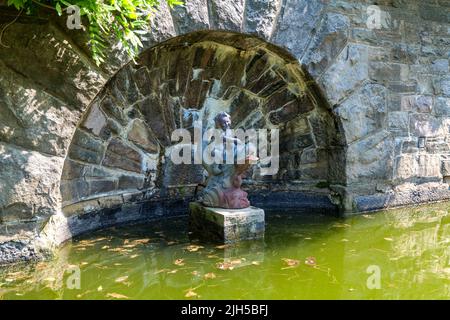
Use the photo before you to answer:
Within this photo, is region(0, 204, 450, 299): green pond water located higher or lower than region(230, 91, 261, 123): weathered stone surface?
lower

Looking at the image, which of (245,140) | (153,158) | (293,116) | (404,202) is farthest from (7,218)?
(404,202)

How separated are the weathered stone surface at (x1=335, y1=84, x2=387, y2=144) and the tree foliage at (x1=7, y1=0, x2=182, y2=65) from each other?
76.4 inches

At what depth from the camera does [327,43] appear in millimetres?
3949

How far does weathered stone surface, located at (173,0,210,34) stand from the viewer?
3254mm

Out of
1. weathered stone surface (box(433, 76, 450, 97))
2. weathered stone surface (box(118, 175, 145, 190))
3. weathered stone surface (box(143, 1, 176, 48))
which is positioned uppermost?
weathered stone surface (box(143, 1, 176, 48))

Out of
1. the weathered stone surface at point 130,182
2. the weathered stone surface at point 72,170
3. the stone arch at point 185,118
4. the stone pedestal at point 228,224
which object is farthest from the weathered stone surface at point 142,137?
the stone pedestal at point 228,224

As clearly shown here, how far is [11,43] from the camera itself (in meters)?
2.73

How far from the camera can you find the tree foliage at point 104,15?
7.99ft

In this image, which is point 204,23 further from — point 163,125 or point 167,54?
point 163,125

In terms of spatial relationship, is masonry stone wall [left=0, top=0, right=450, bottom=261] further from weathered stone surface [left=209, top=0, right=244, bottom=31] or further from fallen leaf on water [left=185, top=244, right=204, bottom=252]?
fallen leaf on water [left=185, top=244, right=204, bottom=252]

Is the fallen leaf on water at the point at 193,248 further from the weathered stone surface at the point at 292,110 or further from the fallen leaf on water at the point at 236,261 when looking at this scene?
the weathered stone surface at the point at 292,110

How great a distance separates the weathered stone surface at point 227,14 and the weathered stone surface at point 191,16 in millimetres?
62

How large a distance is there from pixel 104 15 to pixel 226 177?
4.69 ft

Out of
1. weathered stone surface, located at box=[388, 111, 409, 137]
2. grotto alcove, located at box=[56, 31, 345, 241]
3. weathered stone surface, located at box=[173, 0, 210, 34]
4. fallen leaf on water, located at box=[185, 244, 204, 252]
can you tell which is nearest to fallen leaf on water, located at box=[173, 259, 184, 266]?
fallen leaf on water, located at box=[185, 244, 204, 252]
